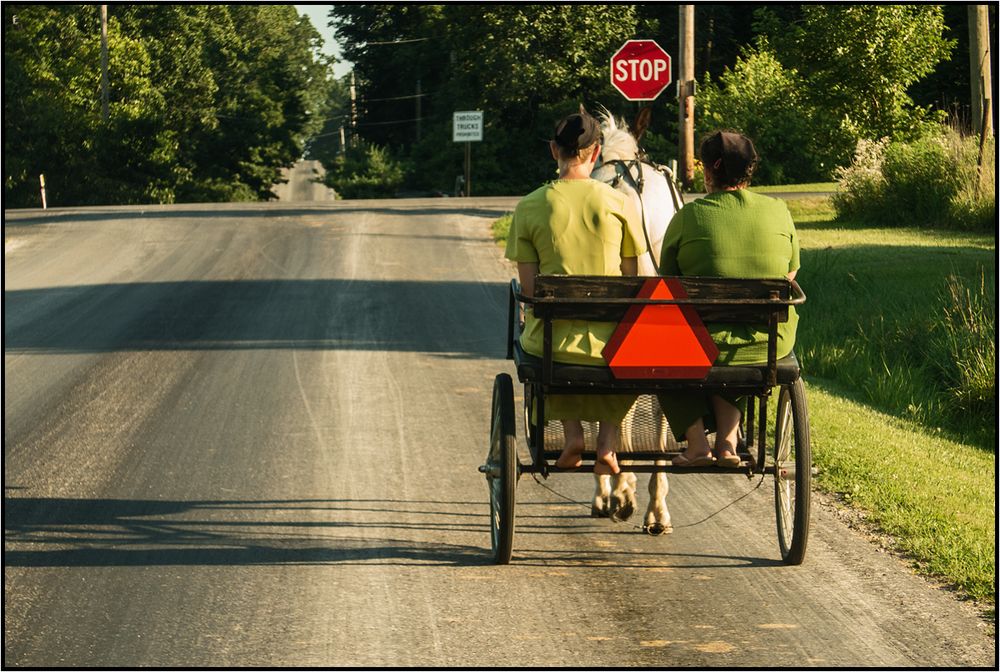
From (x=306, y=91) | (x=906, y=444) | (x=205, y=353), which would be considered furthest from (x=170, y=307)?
(x=306, y=91)

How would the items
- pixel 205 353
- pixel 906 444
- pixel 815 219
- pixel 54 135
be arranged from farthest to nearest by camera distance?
1. pixel 54 135
2. pixel 815 219
3. pixel 205 353
4. pixel 906 444

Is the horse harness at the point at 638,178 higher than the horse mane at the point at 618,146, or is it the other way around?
the horse mane at the point at 618,146

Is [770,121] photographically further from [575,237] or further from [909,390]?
[575,237]

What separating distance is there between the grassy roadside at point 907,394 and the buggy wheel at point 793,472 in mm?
597

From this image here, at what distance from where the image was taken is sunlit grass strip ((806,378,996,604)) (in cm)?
615

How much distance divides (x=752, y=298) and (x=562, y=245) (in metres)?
0.92

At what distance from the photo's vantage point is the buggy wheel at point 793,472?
5.83 m

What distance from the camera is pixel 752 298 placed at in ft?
18.6

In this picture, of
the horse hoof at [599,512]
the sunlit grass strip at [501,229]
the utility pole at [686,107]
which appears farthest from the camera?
the utility pole at [686,107]

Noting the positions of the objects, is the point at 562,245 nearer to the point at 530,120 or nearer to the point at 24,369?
the point at 24,369

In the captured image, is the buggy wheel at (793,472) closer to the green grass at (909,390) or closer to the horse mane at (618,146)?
the green grass at (909,390)

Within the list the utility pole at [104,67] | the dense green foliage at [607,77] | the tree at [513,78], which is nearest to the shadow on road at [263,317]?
the dense green foliage at [607,77]

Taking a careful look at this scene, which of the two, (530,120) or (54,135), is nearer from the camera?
(530,120)

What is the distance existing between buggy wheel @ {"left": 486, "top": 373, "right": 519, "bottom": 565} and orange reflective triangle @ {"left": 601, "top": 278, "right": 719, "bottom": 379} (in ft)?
1.95
